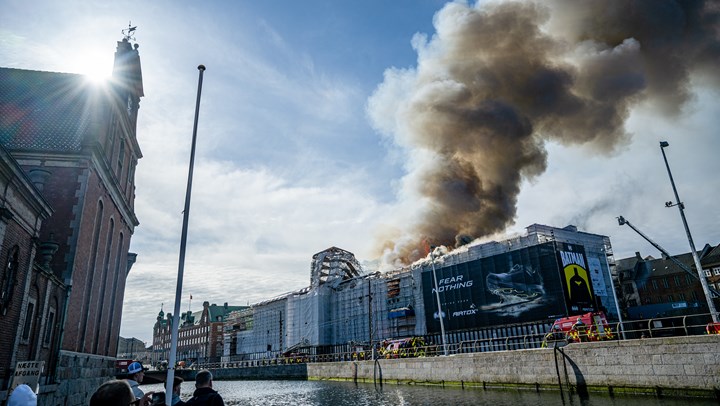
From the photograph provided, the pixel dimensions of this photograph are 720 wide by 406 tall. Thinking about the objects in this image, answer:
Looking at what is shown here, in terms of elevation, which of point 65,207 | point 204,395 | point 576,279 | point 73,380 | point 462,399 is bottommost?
point 462,399

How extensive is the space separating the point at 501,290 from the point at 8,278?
46.8m

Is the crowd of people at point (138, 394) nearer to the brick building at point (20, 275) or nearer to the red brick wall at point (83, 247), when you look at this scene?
the brick building at point (20, 275)

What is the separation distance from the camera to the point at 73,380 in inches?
873

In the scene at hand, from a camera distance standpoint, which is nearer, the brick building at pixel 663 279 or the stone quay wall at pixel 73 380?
the stone quay wall at pixel 73 380

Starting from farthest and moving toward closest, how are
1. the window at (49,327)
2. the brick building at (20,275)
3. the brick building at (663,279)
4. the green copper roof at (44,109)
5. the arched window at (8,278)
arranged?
the brick building at (663,279), the green copper roof at (44,109), the window at (49,327), the arched window at (8,278), the brick building at (20,275)

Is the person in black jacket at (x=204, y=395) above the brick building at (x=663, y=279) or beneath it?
beneath

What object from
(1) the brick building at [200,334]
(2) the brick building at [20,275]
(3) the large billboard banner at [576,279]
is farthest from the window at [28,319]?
(1) the brick building at [200,334]

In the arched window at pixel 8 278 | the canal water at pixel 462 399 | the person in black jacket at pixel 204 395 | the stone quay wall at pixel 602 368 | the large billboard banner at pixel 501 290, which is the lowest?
the canal water at pixel 462 399

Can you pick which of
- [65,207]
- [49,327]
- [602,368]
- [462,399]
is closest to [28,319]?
[49,327]

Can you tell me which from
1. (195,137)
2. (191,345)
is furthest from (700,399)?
(191,345)

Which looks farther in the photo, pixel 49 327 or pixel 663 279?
pixel 663 279

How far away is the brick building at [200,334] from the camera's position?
120125 mm

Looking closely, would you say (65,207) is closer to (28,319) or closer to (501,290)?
(28,319)

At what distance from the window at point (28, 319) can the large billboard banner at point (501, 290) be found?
146 feet
